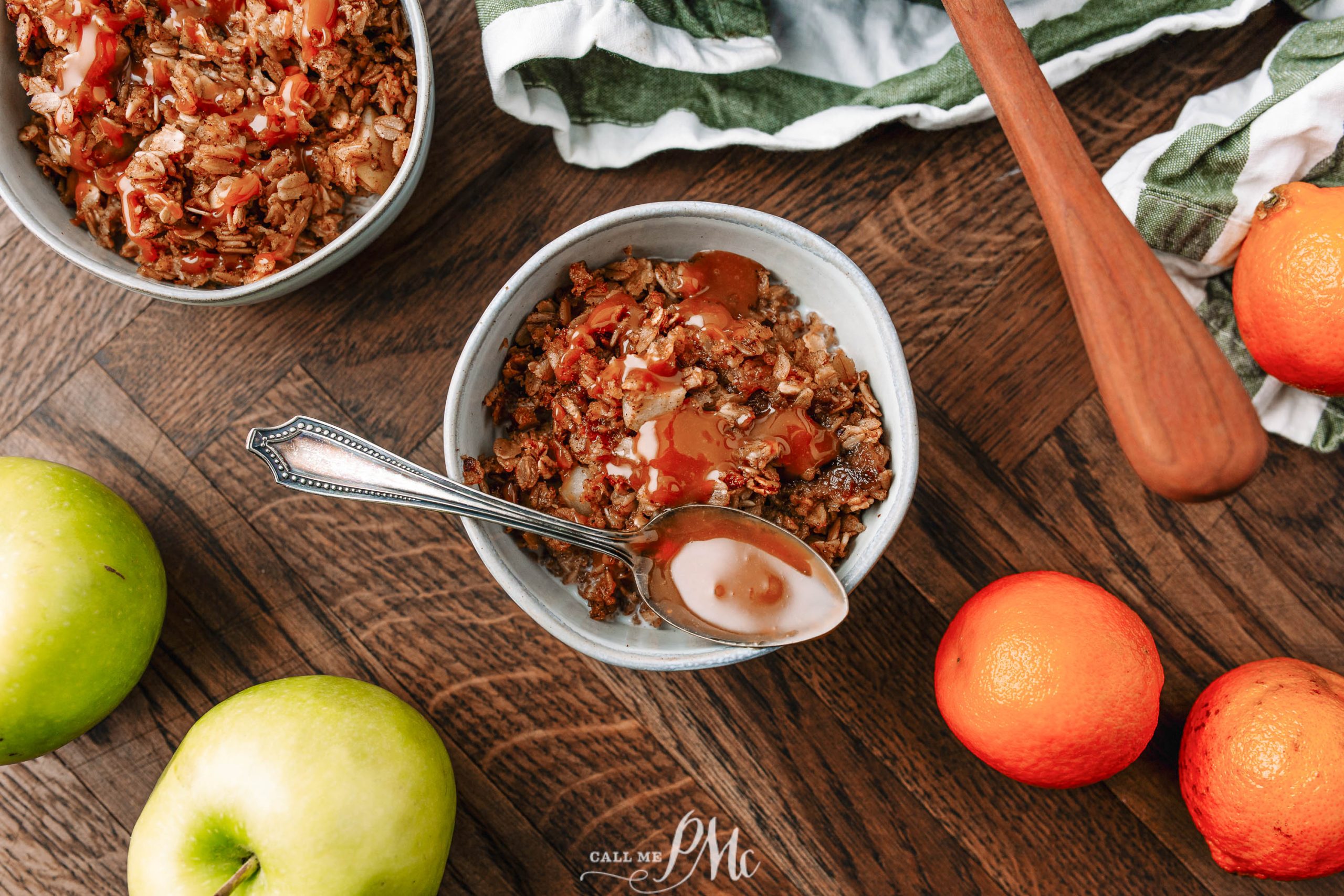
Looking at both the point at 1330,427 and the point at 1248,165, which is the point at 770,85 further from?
the point at 1330,427

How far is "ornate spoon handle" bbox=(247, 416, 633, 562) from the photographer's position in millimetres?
902

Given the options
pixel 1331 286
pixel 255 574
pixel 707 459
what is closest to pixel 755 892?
pixel 707 459

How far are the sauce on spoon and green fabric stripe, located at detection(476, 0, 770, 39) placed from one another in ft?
2.06

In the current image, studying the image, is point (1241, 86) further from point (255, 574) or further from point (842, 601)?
point (255, 574)

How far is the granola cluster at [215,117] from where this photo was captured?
995mm

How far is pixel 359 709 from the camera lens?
104cm

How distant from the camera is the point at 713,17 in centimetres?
111

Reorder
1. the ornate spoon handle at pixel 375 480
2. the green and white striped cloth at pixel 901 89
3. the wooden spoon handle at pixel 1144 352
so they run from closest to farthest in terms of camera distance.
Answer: the wooden spoon handle at pixel 1144 352 → the ornate spoon handle at pixel 375 480 → the green and white striped cloth at pixel 901 89

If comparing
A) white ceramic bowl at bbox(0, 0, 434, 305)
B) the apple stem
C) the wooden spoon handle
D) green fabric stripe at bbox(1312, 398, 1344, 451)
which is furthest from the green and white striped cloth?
the apple stem

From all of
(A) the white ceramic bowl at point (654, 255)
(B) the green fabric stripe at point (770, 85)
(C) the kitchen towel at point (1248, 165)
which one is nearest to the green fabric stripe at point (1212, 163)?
(C) the kitchen towel at point (1248, 165)

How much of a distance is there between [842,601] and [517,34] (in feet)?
2.54

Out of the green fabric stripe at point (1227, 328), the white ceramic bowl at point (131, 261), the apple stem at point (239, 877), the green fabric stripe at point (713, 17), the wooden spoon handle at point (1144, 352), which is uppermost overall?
the white ceramic bowl at point (131, 261)

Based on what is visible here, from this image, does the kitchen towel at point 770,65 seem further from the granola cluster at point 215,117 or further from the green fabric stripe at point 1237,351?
the green fabric stripe at point 1237,351

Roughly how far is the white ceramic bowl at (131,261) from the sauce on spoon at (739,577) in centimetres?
49
